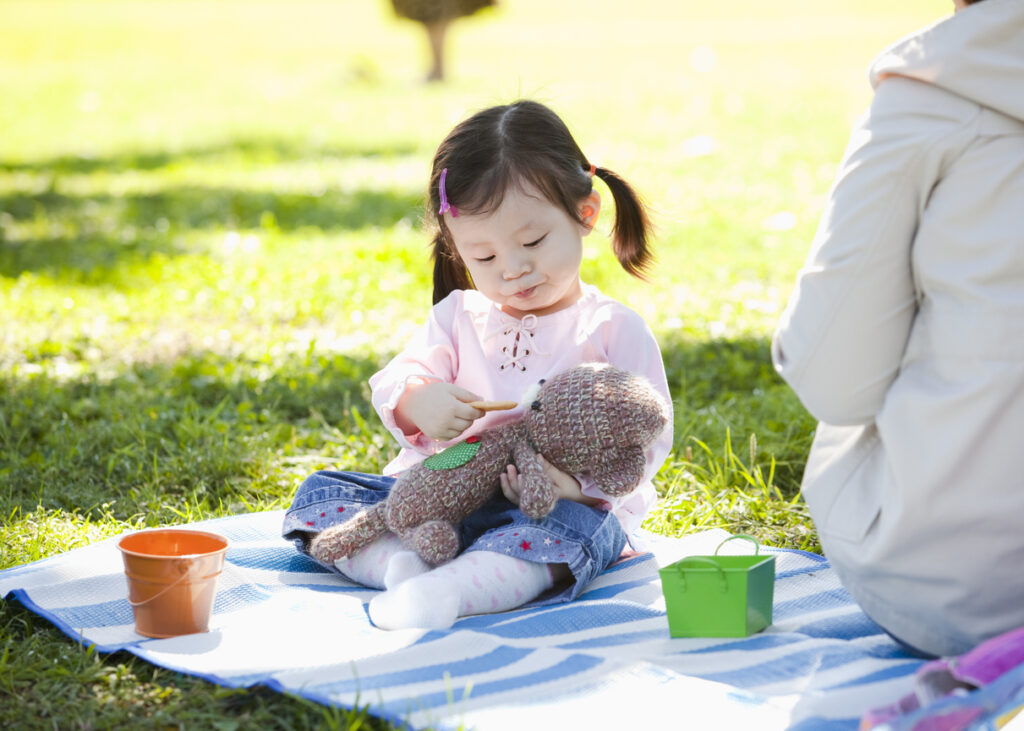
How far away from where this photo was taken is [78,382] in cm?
461

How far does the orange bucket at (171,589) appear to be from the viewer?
7.95ft

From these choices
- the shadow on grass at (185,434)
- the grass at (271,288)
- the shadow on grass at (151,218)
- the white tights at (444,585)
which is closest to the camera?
the white tights at (444,585)

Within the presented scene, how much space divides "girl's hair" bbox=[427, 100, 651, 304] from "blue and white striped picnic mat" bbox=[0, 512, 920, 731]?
3.23 feet

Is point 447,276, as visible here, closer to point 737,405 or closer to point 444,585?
point 444,585

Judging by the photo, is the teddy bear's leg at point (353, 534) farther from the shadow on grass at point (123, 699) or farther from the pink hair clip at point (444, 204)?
the pink hair clip at point (444, 204)

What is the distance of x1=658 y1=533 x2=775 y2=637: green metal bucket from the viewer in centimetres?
237

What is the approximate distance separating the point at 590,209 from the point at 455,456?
0.77 m

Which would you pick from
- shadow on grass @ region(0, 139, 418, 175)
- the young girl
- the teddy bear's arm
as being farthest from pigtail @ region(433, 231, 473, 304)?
shadow on grass @ region(0, 139, 418, 175)

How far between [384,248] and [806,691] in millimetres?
5008

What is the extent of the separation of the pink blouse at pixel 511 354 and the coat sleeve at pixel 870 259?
855 millimetres

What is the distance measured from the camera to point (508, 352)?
10.1ft

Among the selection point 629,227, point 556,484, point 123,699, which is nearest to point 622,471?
point 556,484

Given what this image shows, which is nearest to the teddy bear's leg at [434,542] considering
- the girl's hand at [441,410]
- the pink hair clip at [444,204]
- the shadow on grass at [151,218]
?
the girl's hand at [441,410]

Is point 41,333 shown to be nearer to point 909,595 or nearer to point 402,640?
point 402,640
